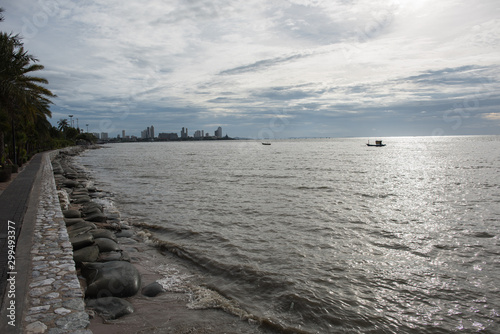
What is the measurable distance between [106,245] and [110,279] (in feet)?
8.21

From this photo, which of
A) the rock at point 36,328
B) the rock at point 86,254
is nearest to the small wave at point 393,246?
the rock at point 86,254

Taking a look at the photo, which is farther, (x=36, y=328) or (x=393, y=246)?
(x=393, y=246)

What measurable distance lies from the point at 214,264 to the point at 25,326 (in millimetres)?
4880

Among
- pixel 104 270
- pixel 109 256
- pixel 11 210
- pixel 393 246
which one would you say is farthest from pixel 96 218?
pixel 393 246

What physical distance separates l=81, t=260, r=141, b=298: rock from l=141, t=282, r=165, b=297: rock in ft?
0.56

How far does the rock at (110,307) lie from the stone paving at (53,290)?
738mm

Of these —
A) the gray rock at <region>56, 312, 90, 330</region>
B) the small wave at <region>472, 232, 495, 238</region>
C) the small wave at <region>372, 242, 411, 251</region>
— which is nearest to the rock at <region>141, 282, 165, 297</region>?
the gray rock at <region>56, 312, 90, 330</region>

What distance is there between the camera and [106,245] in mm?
8680

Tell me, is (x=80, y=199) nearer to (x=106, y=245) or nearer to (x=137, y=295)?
(x=106, y=245)

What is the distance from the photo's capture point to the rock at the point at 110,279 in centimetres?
616

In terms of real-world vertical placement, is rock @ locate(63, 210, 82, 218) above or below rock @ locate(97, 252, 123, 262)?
above

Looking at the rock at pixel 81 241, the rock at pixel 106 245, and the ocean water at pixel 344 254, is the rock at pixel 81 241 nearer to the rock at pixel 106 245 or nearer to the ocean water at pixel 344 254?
the rock at pixel 106 245

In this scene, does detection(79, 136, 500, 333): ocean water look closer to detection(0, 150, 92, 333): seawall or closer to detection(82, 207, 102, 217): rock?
detection(82, 207, 102, 217): rock

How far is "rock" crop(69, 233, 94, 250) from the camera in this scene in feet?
26.4
